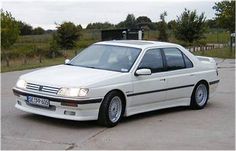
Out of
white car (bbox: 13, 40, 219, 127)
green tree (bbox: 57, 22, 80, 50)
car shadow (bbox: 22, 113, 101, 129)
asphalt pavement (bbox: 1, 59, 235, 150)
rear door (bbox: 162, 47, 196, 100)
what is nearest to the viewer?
asphalt pavement (bbox: 1, 59, 235, 150)

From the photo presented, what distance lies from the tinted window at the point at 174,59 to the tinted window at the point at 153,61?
233 mm

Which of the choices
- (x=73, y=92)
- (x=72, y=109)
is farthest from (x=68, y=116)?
(x=73, y=92)

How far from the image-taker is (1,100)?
34.5 feet

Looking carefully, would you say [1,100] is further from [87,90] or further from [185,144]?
[185,144]

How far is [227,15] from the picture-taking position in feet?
124

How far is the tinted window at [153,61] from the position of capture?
885 centimetres

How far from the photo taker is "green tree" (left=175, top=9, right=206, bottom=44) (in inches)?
1746

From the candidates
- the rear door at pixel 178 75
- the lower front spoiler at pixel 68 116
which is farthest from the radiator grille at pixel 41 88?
the rear door at pixel 178 75

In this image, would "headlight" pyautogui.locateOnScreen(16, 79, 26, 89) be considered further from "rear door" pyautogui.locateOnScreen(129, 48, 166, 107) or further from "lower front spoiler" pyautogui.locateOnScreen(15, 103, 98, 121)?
"rear door" pyautogui.locateOnScreen(129, 48, 166, 107)

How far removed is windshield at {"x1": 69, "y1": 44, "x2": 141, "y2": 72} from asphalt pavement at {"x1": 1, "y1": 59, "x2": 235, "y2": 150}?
3.17ft

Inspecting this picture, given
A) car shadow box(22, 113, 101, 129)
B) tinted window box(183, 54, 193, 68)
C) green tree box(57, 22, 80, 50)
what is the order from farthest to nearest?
green tree box(57, 22, 80, 50), tinted window box(183, 54, 193, 68), car shadow box(22, 113, 101, 129)

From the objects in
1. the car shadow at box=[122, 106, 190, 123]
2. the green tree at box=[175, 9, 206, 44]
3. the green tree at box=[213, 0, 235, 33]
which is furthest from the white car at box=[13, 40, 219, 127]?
the green tree at box=[175, 9, 206, 44]

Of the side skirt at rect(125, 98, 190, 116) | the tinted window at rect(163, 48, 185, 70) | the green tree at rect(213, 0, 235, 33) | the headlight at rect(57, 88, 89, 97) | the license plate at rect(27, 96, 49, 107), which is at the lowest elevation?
the side skirt at rect(125, 98, 190, 116)

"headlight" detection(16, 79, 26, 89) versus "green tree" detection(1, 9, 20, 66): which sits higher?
"green tree" detection(1, 9, 20, 66)
